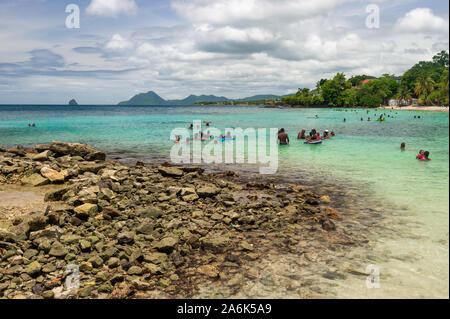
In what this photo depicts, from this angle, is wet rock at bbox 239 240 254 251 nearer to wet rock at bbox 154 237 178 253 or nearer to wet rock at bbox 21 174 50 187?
wet rock at bbox 154 237 178 253

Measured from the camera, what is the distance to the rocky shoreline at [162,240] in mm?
5328

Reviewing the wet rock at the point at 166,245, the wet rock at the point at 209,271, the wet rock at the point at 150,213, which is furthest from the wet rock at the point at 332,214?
the wet rock at the point at 150,213

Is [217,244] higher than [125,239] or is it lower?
lower

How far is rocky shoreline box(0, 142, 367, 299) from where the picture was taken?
17.5 ft

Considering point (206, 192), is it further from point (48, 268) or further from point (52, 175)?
point (52, 175)

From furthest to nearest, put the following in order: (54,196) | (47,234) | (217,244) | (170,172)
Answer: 1. (170,172)
2. (54,196)
3. (217,244)
4. (47,234)

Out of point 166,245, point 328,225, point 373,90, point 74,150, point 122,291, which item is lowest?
point 122,291

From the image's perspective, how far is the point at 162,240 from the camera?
21.7 feet

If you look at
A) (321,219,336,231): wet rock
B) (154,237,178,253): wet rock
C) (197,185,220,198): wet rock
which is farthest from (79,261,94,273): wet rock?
(321,219,336,231): wet rock

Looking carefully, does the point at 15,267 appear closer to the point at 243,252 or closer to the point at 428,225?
the point at 243,252

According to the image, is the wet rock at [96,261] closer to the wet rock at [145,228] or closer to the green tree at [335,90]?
the wet rock at [145,228]

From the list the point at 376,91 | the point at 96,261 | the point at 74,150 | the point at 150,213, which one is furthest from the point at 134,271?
the point at 376,91

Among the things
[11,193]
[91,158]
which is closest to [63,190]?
[11,193]

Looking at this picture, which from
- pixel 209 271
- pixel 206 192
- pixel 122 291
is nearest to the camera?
pixel 122 291
